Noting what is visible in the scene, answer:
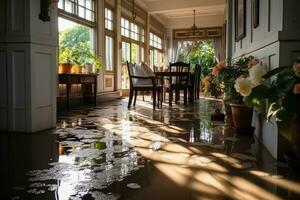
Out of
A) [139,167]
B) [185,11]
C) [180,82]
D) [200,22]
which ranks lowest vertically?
[139,167]

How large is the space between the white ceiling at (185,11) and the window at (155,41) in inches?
30.0

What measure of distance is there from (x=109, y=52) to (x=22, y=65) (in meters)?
4.91

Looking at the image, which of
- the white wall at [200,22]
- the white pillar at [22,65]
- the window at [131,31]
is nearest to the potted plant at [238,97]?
the white pillar at [22,65]

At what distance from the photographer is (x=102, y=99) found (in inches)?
281

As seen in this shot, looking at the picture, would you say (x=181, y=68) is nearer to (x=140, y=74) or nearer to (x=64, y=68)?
(x=140, y=74)

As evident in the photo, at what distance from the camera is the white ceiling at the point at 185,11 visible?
990 centimetres

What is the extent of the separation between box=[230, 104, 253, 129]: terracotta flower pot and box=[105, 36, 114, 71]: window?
5.22 metres

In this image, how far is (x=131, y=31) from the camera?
9570 millimetres

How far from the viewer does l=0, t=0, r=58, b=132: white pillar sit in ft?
10.0

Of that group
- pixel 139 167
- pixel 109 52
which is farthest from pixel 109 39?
pixel 139 167

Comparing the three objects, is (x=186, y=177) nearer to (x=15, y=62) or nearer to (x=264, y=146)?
(x=264, y=146)

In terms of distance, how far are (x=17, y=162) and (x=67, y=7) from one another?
4.41m

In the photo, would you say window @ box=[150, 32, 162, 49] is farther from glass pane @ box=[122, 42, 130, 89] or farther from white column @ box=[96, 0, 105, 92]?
white column @ box=[96, 0, 105, 92]

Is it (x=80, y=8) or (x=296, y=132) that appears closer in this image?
(x=296, y=132)
